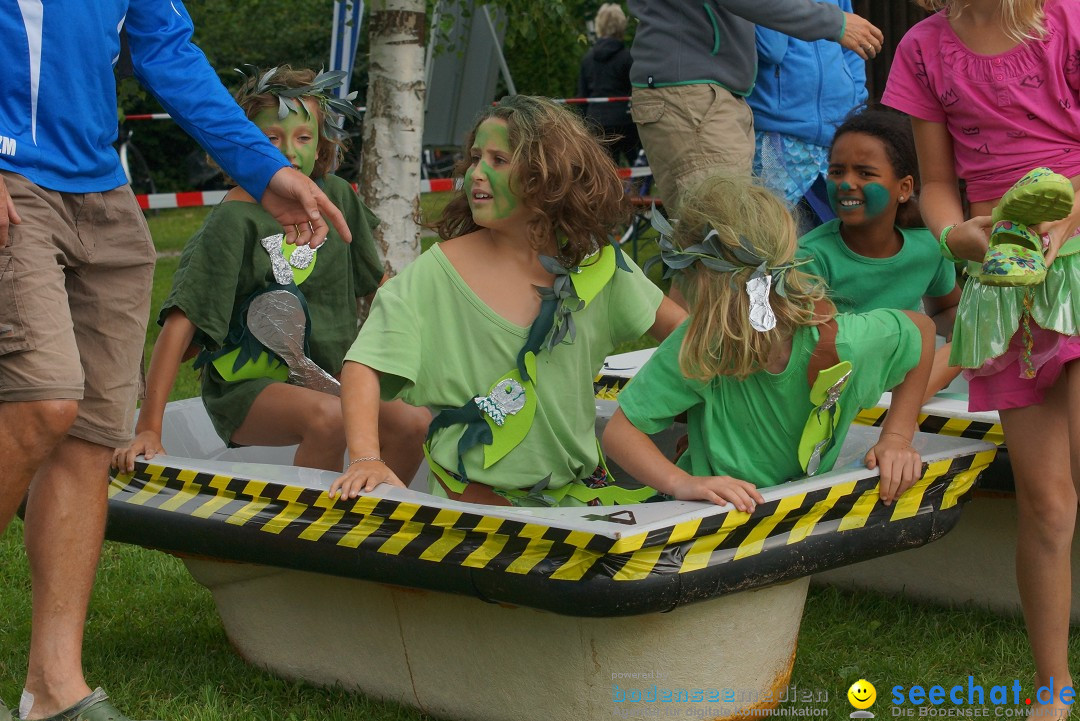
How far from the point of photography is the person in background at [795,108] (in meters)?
4.96

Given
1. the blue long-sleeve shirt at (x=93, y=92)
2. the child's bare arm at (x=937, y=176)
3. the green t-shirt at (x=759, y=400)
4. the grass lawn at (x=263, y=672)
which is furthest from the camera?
the grass lawn at (x=263, y=672)

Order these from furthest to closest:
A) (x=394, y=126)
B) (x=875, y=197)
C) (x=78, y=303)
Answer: (x=394, y=126) < (x=875, y=197) < (x=78, y=303)

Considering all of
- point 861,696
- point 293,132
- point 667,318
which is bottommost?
point 861,696

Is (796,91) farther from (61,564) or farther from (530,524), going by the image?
(61,564)

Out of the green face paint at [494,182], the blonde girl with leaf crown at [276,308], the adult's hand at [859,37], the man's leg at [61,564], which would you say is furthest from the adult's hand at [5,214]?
the adult's hand at [859,37]

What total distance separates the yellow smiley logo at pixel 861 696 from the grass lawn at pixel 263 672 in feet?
0.12

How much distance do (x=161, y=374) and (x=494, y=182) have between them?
1.07 meters

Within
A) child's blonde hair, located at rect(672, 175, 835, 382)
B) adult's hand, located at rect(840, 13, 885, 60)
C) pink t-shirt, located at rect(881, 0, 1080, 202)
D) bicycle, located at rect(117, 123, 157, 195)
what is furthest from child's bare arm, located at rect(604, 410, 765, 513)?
bicycle, located at rect(117, 123, 157, 195)

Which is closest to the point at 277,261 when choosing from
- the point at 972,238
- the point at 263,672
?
the point at 263,672

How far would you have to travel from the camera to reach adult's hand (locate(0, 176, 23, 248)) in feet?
8.81

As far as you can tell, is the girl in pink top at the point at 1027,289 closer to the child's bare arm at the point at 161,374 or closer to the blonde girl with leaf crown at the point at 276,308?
the blonde girl with leaf crown at the point at 276,308

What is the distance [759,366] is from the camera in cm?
304

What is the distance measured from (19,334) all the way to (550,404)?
1.22 m

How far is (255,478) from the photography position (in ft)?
10.4
